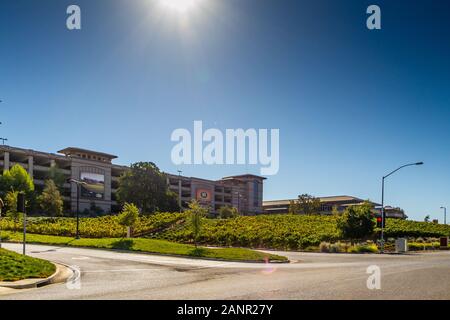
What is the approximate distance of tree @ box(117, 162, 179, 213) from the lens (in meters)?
80.1

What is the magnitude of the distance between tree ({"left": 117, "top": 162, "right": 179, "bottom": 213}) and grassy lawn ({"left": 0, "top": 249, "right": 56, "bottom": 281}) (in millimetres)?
62166

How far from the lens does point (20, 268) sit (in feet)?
52.0

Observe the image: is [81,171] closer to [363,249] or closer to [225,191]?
[225,191]

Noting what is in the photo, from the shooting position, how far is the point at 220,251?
29656 mm

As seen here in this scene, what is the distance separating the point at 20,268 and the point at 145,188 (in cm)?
6546

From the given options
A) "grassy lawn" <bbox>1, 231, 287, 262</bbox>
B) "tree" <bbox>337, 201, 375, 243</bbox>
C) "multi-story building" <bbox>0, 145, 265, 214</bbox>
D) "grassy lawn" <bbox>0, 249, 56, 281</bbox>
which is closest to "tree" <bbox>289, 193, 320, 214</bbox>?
"multi-story building" <bbox>0, 145, 265, 214</bbox>

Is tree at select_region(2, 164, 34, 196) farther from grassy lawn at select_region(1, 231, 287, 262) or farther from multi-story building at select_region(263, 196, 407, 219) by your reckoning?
multi-story building at select_region(263, 196, 407, 219)

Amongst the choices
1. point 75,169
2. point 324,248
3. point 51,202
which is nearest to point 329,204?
point 75,169

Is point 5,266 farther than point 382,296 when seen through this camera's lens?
Yes

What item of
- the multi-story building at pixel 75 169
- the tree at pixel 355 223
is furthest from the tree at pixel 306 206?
the tree at pixel 355 223

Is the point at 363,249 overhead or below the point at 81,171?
below
